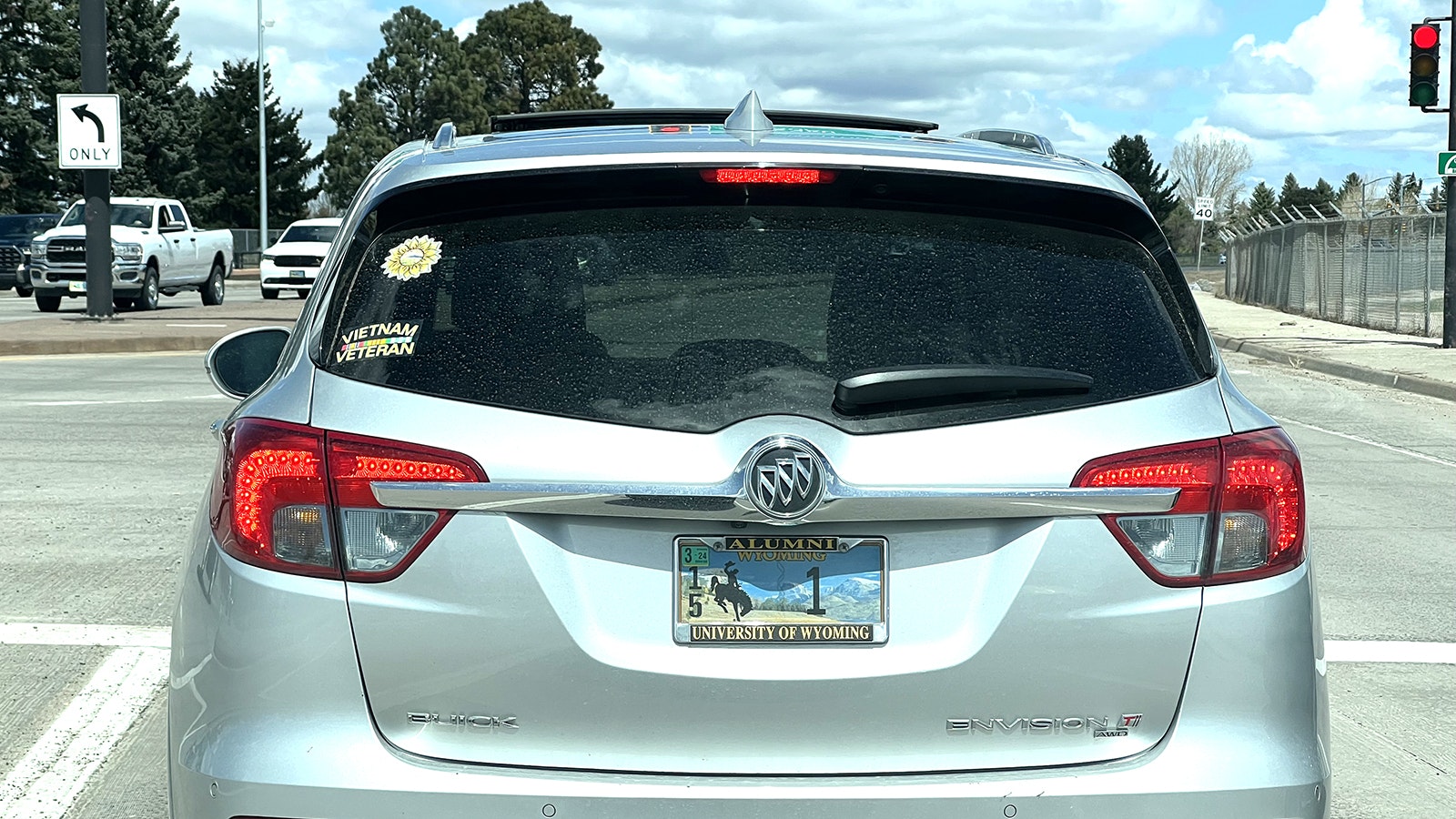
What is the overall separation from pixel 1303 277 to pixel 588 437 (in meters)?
35.0

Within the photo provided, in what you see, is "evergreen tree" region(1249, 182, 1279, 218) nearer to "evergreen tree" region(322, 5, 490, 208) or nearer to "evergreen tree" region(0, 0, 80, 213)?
"evergreen tree" region(322, 5, 490, 208)

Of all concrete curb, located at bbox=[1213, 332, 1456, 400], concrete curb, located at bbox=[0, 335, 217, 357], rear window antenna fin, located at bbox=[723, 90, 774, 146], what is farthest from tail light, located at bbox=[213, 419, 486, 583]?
concrete curb, located at bbox=[0, 335, 217, 357]

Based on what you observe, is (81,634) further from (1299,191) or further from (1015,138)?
(1299,191)

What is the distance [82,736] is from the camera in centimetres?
505

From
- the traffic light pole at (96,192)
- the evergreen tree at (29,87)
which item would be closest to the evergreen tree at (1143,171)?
the evergreen tree at (29,87)

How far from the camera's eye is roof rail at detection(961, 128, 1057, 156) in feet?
12.0

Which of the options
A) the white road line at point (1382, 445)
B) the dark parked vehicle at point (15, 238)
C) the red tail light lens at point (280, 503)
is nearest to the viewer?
the red tail light lens at point (280, 503)

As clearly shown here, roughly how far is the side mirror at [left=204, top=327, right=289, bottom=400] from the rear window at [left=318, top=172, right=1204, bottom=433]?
1574mm

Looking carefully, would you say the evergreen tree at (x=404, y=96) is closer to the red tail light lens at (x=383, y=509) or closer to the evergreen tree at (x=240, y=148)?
the evergreen tree at (x=240, y=148)

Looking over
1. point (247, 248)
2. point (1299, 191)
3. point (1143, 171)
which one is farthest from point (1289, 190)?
point (247, 248)

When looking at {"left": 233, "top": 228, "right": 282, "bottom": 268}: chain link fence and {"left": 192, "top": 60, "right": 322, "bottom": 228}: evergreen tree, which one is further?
{"left": 192, "top": 60, "right": 322, "bottom": 228}: evergreen tree

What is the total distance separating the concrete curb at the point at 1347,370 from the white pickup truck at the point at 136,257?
18255mm

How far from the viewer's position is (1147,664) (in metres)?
2.75

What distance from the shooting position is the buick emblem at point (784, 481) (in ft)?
8.66
